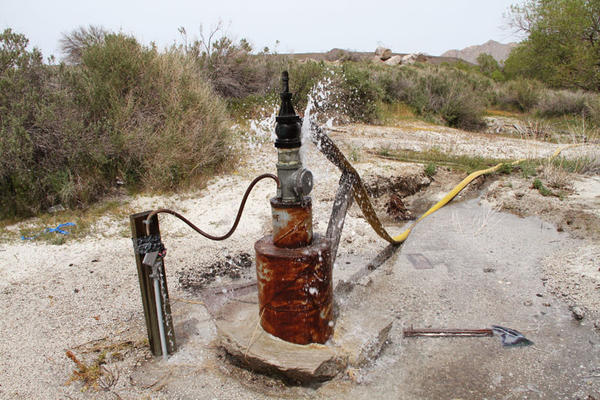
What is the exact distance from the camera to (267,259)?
203 centimetres

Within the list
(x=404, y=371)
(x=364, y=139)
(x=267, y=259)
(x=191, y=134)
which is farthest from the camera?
(x=364, y=139)

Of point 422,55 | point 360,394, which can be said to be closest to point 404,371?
point 360,394

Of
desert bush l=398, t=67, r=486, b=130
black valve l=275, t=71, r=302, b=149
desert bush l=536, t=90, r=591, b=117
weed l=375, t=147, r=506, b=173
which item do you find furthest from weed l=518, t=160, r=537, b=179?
desert bush l=536, t=90, r=591, b=117

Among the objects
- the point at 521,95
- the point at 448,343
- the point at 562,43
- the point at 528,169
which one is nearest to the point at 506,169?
the point at 528,169

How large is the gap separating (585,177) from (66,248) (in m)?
7.12

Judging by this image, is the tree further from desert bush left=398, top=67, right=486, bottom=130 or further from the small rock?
the small rock

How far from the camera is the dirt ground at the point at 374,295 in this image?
2.12m

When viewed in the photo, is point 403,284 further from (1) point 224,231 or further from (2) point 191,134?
(2) point 191,134

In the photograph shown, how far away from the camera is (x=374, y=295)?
124 inches

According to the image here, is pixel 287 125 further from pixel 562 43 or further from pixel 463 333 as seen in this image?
pixel 562 43

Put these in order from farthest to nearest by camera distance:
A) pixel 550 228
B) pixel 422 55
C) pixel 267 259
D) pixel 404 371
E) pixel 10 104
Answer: pixel 422 55, pixel 10 104, pixel 550 228, pixel 404 371, pixel 267 259

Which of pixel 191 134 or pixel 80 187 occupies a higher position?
pixel 191 134

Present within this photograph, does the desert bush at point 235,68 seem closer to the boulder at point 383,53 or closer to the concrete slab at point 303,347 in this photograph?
the concrete slab at point 303,347

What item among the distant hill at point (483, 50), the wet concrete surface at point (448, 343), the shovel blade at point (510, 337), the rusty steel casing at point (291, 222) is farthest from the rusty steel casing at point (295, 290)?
the distant hill at point (483, 50)
